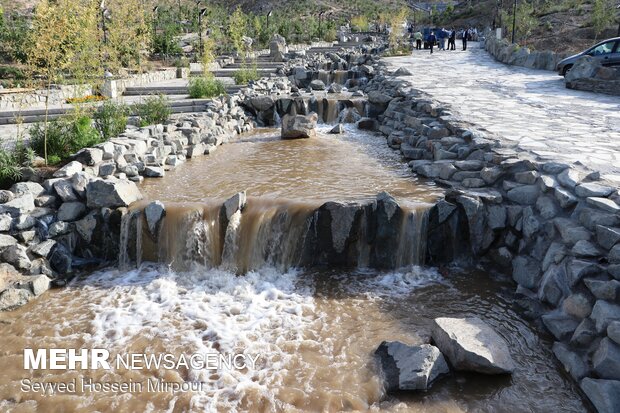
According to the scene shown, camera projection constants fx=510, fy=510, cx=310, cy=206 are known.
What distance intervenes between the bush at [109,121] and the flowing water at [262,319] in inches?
85.3

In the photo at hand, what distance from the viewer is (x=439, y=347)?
211 inches

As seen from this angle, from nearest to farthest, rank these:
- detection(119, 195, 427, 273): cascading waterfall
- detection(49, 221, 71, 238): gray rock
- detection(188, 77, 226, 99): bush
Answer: detection(119, 195, 427, 273): cascading waterfall
detection(49, 221, 71, 238): gray rock
detection(188, 77, 226, 99): bush

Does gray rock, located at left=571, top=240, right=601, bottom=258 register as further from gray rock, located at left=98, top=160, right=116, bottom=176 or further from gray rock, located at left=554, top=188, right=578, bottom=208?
gray rock, located at left=98, top=160, right=116, bottom=176

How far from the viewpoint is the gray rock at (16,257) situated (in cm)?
723

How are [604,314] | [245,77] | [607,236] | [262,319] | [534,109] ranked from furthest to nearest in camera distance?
[245,77] → [534,109] → [262,319] → [607,236] → [604,314]

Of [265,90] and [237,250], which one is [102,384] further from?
[265,90]

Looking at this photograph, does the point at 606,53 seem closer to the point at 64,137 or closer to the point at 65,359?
the point at 64,137

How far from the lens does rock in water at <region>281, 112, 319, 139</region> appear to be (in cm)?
1329

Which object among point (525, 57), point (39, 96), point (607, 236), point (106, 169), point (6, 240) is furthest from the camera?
point (525, 57)

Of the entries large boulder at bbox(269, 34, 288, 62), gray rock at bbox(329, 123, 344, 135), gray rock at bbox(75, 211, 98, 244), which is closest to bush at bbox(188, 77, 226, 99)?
gray rock at bbox(329, 123, 344, 135)

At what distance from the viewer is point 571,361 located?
5000 millimetres

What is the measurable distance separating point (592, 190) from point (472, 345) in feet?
8.26

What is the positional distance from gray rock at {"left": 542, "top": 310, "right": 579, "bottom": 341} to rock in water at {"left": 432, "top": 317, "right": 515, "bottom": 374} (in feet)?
1.84

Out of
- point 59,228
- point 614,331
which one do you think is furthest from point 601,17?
point 59,228
